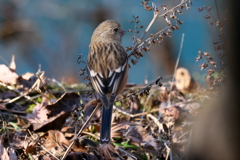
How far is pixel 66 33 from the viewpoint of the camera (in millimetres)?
10516

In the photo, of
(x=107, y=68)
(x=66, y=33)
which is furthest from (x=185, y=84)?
(x=66, y=33)

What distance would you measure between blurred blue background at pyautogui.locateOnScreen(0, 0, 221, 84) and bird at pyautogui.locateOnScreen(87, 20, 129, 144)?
14.1 ft

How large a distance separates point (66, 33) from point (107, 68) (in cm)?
697

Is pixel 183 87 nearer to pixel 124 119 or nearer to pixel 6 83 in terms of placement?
pixel 124 119

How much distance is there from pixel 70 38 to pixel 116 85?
274 inches

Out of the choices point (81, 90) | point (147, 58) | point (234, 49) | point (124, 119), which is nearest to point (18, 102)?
point (81, 90)

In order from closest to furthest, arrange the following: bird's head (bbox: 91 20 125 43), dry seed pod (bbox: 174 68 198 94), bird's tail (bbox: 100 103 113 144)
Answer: bird's tail (bbox: 100 103 113 144) < bird's head (bbox: 91 20 125 43) < dry seed pod (bbox: 174 68 198 94)

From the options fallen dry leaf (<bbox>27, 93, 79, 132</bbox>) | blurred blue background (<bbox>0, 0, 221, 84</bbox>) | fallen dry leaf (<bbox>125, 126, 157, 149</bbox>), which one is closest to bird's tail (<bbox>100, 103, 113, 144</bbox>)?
fallen dry leaf (<bbox>27, 93, 79, 132</bbox>)

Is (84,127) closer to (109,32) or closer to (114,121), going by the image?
(114,121)

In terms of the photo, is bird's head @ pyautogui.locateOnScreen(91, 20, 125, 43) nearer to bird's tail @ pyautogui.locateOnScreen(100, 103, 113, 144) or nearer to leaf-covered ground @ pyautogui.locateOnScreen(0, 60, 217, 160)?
leaf-covered ground @ pyautogui.locateOnScreen(0, 60, 217, 160)

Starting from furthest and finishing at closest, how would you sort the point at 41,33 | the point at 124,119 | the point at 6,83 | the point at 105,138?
the point at 41,33 < the point at 6,83 < the point at 124,119 < the point at 105,138

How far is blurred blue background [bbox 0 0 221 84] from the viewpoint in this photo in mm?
9273

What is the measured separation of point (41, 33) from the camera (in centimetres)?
1077

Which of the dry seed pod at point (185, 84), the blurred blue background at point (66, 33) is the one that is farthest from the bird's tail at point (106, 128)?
the blurred blue background at point (66, 33)
